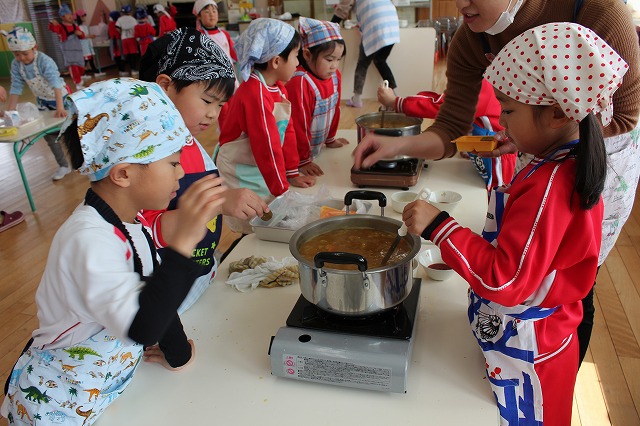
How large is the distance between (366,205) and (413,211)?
67cm

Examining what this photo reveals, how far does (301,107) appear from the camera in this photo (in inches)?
92.4

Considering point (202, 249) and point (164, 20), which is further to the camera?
point (164, 20)

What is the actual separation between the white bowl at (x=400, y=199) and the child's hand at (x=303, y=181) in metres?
0.38

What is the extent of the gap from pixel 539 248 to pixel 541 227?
36mm

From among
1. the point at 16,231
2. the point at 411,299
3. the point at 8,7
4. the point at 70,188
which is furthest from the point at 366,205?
the point at 8,7

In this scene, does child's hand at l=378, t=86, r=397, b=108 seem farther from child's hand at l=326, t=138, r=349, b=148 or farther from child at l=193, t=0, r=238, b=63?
child at l=193, t=0, r=238, b=63

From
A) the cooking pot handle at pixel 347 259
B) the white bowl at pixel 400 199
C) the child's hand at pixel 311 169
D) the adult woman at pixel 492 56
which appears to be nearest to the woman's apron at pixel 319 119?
the child's hand at pixel 311 169

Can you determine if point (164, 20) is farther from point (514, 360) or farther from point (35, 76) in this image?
point (514, 360)

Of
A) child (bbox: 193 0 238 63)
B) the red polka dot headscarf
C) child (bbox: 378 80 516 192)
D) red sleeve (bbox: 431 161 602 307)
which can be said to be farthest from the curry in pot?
child (bbox: 193 0 238 63)

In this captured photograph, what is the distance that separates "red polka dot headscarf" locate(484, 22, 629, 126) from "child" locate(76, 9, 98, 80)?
30.8 ft

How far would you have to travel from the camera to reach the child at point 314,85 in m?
2.34

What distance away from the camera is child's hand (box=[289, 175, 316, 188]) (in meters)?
2.01

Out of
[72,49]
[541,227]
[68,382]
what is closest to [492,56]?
[541,227]

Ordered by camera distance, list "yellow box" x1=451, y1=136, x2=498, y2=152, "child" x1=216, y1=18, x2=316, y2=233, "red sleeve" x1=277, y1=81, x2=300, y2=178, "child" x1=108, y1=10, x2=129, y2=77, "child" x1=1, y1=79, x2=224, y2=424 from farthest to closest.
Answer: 1. "child" x1=108, y1=10, x2=129, y2=77
2. "red sleeve" x1=277, y1=81, x2=300, y2=178
3. "child" x1=216, y1=18, x2=316, y2=233
4. "yellow box" x1=451, y1=136, x2=498, y2=152
5. "child" x1=1, y1=79, x2=224, y2=424
